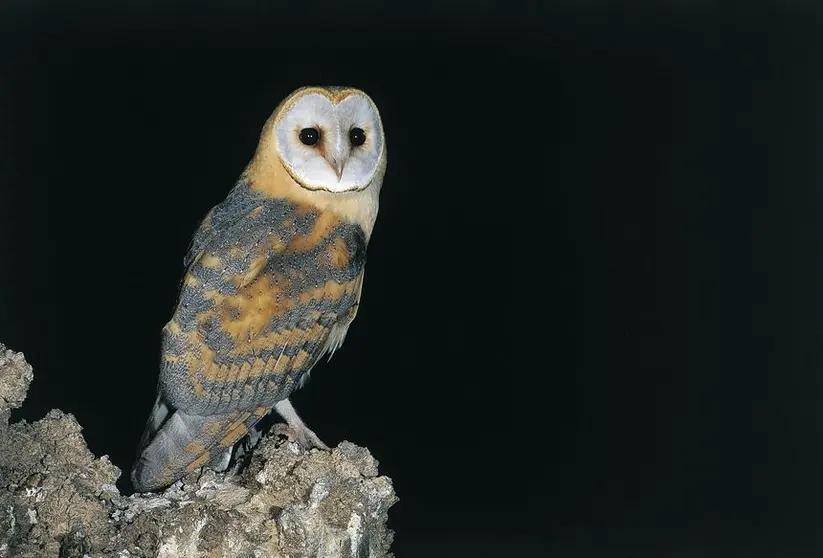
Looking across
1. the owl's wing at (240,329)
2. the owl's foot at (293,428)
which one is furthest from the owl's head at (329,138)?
the owl's foot at (293,428)

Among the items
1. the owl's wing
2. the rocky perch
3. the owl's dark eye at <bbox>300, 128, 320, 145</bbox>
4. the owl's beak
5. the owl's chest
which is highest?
the owl's dark eye at <bbox>300, 128, 320, 145</bbox>

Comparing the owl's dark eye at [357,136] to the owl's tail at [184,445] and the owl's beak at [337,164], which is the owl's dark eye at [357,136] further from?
the owl's tail at [184,445]

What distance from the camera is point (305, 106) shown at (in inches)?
89.2

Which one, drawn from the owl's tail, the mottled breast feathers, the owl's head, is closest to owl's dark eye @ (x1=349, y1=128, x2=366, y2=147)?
the owl's head

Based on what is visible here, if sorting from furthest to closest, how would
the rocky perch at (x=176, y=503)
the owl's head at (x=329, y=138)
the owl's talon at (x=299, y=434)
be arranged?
the owl's talon at (x=299, y=434) < the owl's head at (x=329, y=138) < the rocky perch at (x=176, y=503)

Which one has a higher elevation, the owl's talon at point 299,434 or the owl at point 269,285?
the owl at point 269,285

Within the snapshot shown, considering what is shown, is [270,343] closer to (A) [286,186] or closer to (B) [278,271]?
(B) [278,271]

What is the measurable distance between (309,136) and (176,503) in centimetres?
89

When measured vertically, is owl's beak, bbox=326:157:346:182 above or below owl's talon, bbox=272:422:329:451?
above

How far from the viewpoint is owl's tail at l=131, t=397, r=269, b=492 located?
229 cm

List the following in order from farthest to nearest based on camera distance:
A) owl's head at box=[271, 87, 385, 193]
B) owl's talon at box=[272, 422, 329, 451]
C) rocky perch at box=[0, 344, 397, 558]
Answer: owl's talon at box=[272, 422, 329, 451], owl's head at box=[271, 87, 385, 193], rocky perch at box=[0, 344, 397, 558]

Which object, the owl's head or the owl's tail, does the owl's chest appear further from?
the owl's tail

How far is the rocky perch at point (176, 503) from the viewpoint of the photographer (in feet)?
6.69

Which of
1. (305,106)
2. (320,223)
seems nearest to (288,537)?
(320,223)
